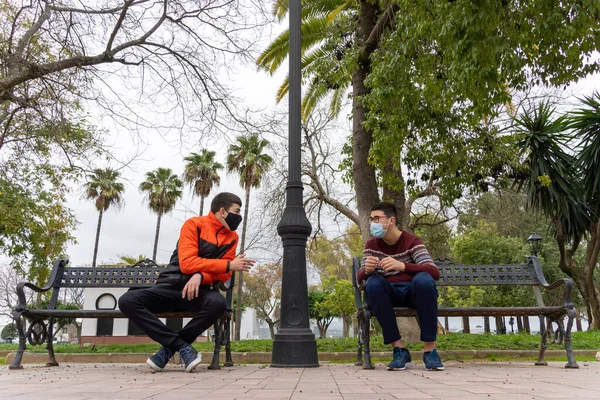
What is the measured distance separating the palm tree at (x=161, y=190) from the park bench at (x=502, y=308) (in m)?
33.2

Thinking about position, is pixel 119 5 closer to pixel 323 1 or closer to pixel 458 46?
pixel 458 46

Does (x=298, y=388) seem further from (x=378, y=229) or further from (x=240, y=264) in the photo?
(x=378, y=229)

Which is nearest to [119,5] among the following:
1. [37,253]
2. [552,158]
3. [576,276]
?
[37,253]

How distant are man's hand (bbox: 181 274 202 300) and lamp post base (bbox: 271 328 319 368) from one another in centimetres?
106

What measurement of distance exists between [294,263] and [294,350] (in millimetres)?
860

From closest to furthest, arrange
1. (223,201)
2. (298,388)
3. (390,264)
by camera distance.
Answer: (298,388) → (390,264) → (223,201)

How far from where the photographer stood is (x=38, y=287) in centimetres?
512

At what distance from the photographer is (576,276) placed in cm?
1838

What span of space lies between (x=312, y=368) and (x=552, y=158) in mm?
14354

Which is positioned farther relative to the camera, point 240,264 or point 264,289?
point 264,289

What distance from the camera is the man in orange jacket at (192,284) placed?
13.5 feet

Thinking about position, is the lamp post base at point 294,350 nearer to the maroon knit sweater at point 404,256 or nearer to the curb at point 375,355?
the maroon knit sweater at point 404,256

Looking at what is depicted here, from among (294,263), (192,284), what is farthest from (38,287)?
(294,263)

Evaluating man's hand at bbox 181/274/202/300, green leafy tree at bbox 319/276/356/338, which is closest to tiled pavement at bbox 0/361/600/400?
Result: man's hand at bbox 181/274/202/300
